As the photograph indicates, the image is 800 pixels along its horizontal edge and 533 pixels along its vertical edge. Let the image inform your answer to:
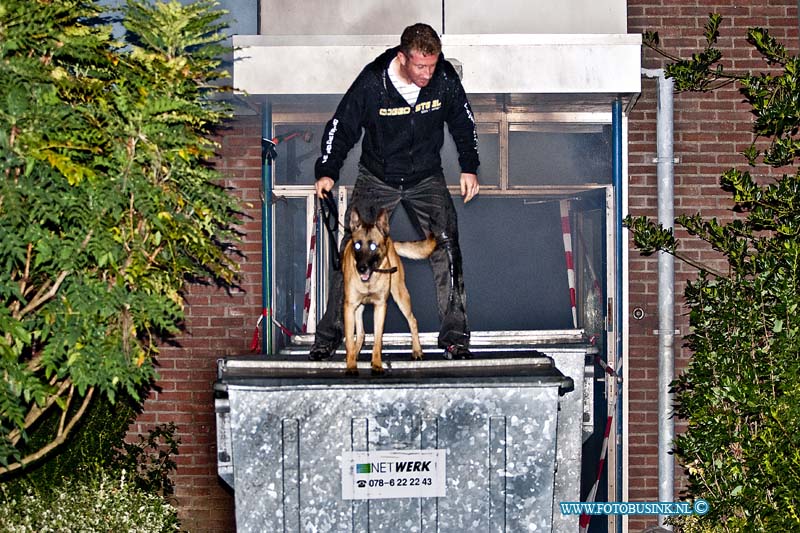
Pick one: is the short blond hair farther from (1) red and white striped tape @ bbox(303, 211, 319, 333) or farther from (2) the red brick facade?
(1) red and white striped tape @ bbox(303, 211, 319, 333)

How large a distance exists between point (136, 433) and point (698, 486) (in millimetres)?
3803

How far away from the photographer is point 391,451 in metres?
3.95

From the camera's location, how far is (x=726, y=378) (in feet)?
15.7

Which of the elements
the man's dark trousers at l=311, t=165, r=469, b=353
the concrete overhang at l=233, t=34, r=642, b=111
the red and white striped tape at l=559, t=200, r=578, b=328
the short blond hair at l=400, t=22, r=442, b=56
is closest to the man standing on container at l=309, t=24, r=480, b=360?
the man's dark trousers at l=311, t=165, r=469, b=353

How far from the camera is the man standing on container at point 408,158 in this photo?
193 inches

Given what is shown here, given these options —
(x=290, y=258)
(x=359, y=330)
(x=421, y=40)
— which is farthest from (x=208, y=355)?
(x=421, y=40)

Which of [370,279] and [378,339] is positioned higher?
[370,279]

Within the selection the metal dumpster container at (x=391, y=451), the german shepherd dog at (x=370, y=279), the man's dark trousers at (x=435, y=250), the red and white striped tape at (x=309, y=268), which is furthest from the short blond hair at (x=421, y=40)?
the red and white striped tape at (x=309, y=268)

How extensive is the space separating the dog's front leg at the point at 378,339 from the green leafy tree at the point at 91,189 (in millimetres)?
1024

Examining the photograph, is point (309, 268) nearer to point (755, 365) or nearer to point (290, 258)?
point (290, 258)

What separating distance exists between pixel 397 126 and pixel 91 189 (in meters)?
2.03

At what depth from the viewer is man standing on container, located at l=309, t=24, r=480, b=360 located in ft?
16.0

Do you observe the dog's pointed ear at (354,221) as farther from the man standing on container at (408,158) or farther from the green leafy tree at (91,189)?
the green leafy tree at (91,189)

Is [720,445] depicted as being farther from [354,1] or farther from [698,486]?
[354,1]
